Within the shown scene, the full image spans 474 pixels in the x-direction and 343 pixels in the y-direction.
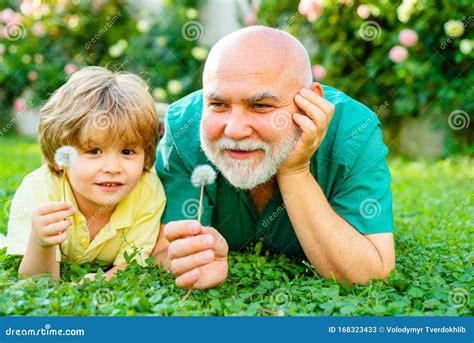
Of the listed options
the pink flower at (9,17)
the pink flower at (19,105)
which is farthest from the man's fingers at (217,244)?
the pink flower at (19,105)

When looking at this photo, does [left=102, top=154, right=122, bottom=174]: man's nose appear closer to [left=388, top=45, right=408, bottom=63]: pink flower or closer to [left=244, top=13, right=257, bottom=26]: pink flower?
[left=388, top=45, right=408, bottom=63]: pink flower

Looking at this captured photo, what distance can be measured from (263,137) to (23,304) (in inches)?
44.9

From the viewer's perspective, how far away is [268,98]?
2656mm

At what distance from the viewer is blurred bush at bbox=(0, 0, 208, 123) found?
26.0 ft

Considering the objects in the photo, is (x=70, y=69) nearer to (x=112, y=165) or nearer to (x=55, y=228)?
(x=112, y=165)

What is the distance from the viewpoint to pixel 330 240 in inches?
105

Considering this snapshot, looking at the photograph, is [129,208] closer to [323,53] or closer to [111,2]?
[323,53]

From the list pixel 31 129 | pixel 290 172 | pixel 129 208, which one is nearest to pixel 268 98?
pixel 290 172

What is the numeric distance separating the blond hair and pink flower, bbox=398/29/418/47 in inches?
156

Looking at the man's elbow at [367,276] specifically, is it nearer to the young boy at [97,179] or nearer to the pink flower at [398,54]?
the young boy at [97,179]

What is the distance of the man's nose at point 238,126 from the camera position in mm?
2631

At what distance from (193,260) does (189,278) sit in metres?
0.07

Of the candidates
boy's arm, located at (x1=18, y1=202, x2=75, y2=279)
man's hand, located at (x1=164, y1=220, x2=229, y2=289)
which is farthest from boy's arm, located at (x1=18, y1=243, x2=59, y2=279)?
man's hand, located at (x1=164, y1=220, x2=229, y2=289)
